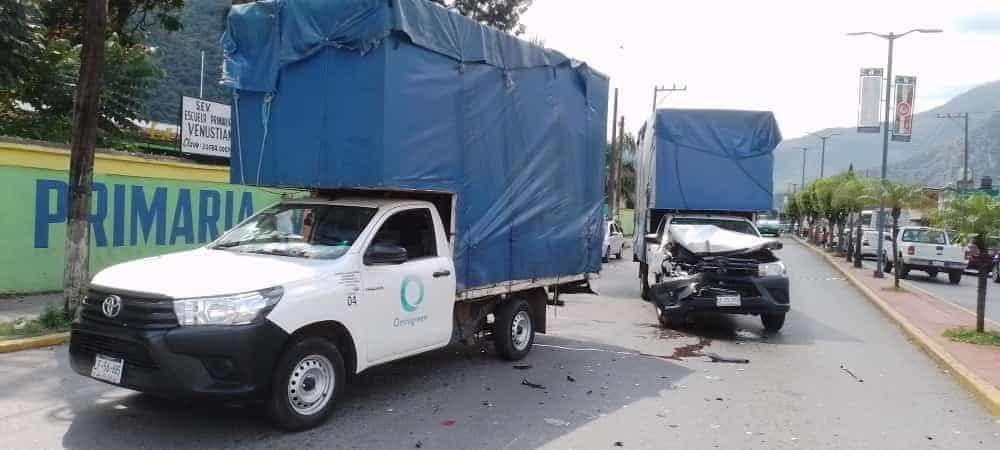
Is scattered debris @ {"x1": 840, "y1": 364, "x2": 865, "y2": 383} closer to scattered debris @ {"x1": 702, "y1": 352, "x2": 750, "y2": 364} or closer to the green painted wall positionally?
scattered debris @ {"x1": 702, "y1": 352, "x2": 750, "y2": 364}

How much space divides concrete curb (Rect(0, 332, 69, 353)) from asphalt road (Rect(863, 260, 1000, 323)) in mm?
15016

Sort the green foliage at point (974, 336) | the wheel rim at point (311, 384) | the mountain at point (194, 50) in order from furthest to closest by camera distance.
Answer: the mountain at point (194, 50)
the green foliage at point (974, 336)
the wheel rim at point (311, 384)

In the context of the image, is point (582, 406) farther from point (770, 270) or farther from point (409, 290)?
point (770, 270)

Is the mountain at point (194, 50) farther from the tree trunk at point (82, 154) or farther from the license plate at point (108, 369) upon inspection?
the license plate at point (108, 369)

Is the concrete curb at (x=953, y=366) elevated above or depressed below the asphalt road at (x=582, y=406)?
above

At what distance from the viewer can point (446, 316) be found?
690 centimetres

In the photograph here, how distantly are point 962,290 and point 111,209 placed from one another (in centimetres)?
2030

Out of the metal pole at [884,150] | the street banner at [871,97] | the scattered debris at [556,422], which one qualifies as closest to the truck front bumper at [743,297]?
the scattered debris at [556,422]

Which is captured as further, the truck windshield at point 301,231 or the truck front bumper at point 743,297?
the truck front bumper at point 743,297

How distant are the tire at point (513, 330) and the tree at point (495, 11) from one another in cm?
1524

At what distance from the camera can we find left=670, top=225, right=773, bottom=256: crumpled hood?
1082cm

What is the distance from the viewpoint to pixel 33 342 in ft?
25.8

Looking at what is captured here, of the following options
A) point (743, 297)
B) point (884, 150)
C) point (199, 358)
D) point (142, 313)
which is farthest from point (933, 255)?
point (142, 313)

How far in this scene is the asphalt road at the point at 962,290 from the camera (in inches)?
651
